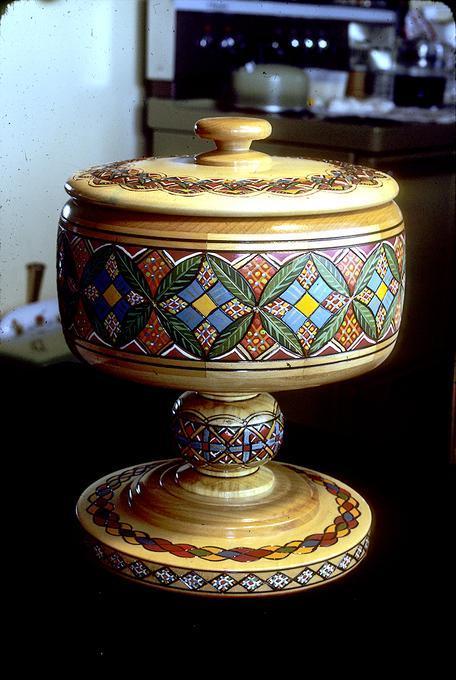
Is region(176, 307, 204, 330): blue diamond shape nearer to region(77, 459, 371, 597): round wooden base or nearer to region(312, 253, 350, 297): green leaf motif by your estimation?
region(312, 253, 350, 297): green leaf motif

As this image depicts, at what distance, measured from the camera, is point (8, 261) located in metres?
1.97

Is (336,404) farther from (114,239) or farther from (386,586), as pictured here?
(114,239)

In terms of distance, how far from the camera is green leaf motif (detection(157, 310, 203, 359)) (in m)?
0.79

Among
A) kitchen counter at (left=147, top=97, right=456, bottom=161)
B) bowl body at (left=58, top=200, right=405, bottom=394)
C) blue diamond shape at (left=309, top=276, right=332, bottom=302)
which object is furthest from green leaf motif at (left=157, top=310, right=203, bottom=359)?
kitchen counter at (left=147, top=97, right=456, bottom=161)

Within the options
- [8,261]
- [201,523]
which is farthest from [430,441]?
[201,523]

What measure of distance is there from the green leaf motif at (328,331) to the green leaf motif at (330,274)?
2 cm

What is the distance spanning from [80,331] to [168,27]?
148cm

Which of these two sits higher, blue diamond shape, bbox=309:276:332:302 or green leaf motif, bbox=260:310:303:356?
blue diamond shape, bbox=309:276:332:302

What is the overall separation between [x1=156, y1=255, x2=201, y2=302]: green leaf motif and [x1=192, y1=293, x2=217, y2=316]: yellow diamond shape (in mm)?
16

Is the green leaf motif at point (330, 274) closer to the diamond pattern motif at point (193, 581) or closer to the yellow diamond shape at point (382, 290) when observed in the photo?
the yellow diamond shape at point (382, 290)

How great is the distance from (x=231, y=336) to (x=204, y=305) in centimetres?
3

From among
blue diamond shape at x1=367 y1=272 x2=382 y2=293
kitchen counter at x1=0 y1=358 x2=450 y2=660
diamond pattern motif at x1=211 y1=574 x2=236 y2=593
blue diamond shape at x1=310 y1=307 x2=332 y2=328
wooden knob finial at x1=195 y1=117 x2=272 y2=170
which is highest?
wooden knob finial at x1=195 y1=117 x2=272 y2=170

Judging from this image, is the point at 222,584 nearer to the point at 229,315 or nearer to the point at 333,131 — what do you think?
the point at 229,315

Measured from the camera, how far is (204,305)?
782 millimetres
